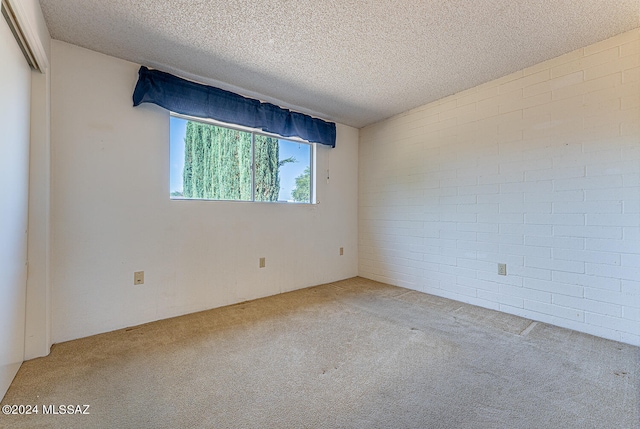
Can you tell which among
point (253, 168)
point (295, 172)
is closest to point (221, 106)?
point (253, 168)

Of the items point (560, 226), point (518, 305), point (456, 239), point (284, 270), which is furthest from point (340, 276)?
point (560, 226)

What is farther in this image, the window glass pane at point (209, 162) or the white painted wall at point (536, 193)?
the window glass pane at point (209, 162)

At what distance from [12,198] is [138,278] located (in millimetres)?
1094

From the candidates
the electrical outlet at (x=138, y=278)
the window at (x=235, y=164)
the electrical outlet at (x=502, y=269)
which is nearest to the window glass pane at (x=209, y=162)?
the window at (x=235, y=164)

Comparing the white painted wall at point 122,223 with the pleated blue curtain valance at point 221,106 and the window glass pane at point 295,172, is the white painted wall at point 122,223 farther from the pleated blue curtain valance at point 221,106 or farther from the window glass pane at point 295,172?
the window glass pane at point 295,172

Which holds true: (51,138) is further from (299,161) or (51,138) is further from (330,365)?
(330,365)

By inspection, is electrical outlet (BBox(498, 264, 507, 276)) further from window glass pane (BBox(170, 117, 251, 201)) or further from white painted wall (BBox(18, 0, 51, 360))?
white painted wall (BBox(18, 0, 51, 360))

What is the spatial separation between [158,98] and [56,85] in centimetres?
67

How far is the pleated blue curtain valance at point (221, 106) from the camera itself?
2.39 meters

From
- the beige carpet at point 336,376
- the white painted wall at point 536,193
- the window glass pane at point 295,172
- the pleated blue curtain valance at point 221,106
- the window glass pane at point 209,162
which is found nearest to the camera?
the beige carpet at point 336,376

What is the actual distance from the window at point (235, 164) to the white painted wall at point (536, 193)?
1.41 m

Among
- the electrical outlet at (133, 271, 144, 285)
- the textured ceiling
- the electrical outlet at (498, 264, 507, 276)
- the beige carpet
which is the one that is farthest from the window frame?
the electrical outlet at (498, 264, 507, 276)

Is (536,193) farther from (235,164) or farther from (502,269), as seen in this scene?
(235,164)

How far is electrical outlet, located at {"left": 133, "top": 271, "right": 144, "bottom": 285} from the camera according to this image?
242 cm
